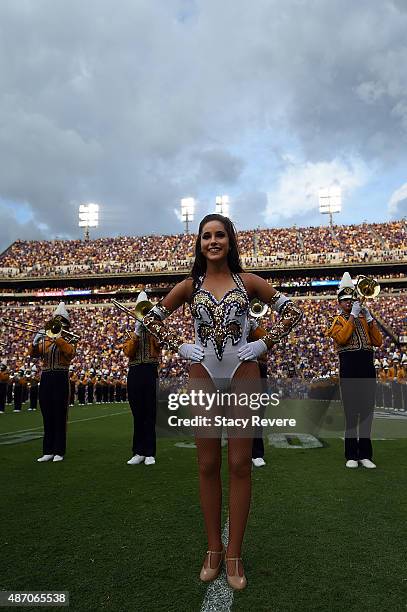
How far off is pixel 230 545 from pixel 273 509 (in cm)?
130

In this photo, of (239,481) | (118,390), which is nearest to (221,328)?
(239,481)

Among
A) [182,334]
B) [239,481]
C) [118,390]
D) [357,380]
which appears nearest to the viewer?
[239,481]

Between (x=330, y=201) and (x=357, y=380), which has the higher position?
(x=330, y=201)

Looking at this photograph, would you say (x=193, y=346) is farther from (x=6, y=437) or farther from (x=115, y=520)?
(x=6, y=437)

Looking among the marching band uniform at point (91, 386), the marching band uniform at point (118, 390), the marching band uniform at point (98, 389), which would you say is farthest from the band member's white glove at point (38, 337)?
the marching band uniform at point (118, 390)

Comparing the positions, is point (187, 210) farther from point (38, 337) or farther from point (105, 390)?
point (38, 337)

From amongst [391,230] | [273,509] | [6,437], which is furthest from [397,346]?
[273,509]

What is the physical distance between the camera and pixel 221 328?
269cm

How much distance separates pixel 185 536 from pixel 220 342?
1.36 m

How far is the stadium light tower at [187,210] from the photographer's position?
55.4 m

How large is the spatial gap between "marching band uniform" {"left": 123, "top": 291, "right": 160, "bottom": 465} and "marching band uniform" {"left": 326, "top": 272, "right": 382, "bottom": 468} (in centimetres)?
226

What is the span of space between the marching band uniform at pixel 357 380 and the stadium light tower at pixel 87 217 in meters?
53.3

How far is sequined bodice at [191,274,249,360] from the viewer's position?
8.80 ft

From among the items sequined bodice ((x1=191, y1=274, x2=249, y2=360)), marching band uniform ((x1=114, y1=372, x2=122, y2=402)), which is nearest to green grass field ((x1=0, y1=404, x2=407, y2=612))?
sequined bodice ((x1=191, y1=274, x2=249, y2=360))
